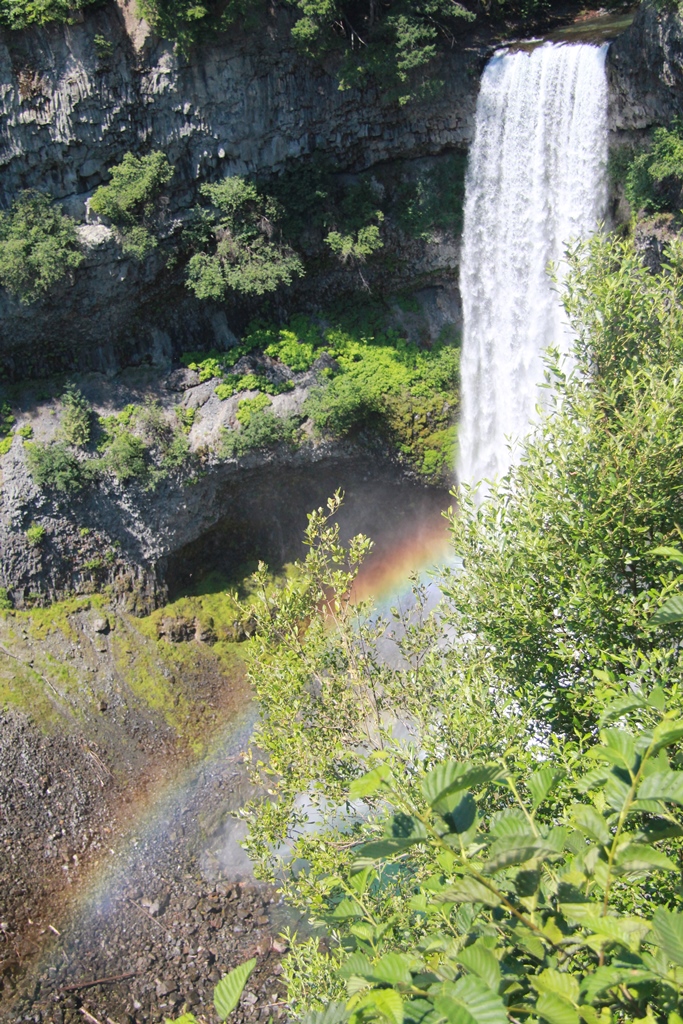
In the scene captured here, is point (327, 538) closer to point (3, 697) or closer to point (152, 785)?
point (152, 785)

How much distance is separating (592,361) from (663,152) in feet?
27.0

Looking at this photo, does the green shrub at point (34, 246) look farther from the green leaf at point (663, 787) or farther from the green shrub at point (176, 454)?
the green leaf at point (663, 787)

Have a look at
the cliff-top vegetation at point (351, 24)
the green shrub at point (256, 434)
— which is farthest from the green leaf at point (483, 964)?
the cliff-top vegetation at point (351, 24)

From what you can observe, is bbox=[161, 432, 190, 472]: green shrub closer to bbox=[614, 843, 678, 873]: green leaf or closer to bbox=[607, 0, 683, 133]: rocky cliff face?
bbox=[607, 0, 683, 133]: rocky cliff face

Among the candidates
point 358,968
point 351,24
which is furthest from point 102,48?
point 358,968

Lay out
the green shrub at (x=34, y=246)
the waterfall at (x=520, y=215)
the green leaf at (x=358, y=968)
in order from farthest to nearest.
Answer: the green shrub at (x=34, y=246) < the waterfall at (x=520, y=215) < the green leaf at (x=358, y=968)

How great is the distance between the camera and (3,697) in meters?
16.9

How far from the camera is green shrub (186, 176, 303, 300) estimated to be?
18.1m

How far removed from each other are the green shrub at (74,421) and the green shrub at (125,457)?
67 cm

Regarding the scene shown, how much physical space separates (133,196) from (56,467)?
632 cm

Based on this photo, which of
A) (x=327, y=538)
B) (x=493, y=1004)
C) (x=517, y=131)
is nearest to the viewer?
(x=493, y=1004)

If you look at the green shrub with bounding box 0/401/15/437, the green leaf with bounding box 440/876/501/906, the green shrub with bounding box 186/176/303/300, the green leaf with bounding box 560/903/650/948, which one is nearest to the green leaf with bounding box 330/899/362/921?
the green leaf with bounding box 440/876/501/906

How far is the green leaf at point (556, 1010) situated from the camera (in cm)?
286

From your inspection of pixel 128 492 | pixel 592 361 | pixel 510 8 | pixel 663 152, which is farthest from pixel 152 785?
pixel 510 8
